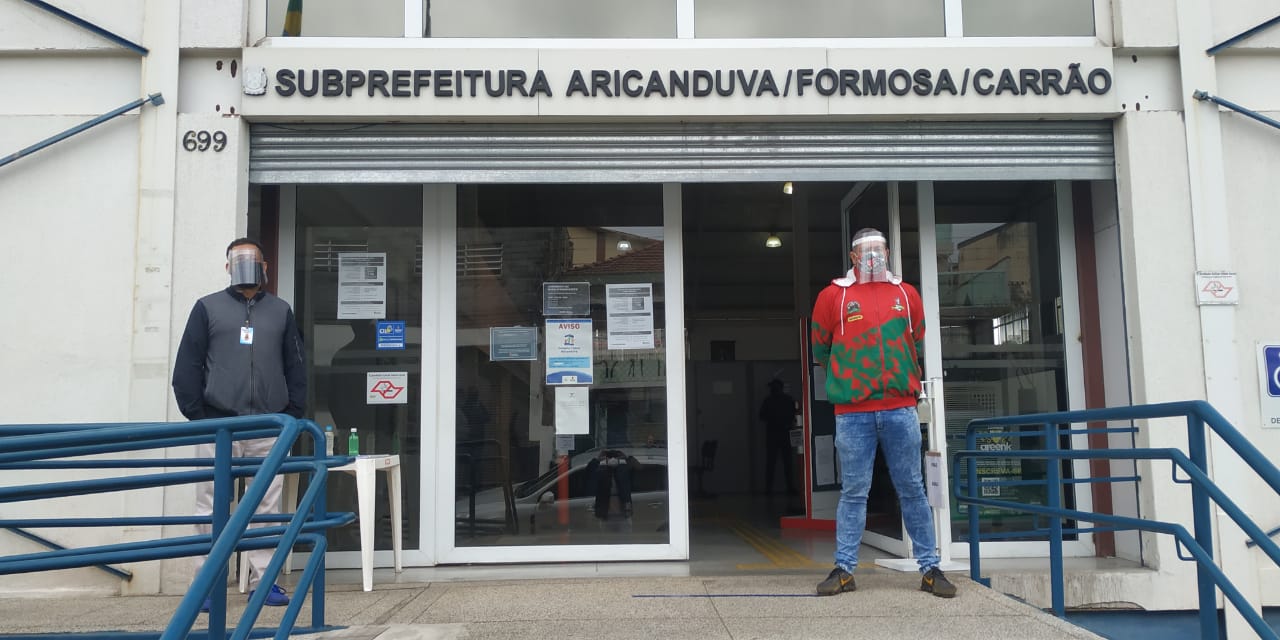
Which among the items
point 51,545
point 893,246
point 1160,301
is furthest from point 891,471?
point 51,545

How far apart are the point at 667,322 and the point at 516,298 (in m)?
0.98

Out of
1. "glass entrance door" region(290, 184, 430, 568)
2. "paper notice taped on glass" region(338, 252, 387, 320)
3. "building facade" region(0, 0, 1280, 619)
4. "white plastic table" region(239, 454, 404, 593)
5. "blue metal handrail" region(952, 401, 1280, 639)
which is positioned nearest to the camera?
"blue metal handrail" region(952, 401, 1280, 639)

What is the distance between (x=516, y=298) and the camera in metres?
6.29

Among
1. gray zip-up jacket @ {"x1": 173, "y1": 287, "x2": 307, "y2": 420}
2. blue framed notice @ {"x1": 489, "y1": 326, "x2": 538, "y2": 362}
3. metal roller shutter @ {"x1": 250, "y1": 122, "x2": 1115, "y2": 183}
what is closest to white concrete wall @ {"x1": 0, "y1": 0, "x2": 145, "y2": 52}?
metal roller shutter @ {"x1": 250, "y1": 122, "x2": 1115, "y2": 183}

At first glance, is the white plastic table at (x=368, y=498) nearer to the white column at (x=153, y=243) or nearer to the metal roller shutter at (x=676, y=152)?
the white column at (x=153, y=243)

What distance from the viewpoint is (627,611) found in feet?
14.6

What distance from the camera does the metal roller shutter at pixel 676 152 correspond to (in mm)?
5734

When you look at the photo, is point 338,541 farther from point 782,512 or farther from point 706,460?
point 706,460

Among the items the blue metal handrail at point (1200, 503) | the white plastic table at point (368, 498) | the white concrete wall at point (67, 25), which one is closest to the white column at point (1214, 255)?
the blue metal handrail at point (1200, 503)

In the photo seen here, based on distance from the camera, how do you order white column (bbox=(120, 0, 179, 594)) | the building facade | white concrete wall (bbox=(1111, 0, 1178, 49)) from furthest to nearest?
white concrete wall (bbox=(1111, 0, 1178, 49)) → the building facade → white column (bbox=(120, 0, 179, 594))

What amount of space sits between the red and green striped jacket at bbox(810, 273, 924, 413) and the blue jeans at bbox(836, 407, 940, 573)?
8 centimetres

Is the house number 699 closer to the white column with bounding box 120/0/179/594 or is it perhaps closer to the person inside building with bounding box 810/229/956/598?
the white column with bounding box 120/0/179/594

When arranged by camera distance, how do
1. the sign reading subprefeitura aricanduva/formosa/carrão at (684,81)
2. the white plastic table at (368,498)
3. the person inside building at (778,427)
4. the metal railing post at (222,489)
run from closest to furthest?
the metal railing post at (222,489), the white plastic table at (368,498), the sign reading subprefeitura aricanduva/formosa/carrão at (684,81), the person inside building at (778,427)

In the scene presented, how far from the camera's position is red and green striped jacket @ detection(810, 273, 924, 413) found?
4.67m
